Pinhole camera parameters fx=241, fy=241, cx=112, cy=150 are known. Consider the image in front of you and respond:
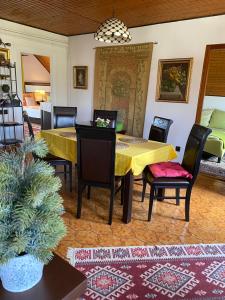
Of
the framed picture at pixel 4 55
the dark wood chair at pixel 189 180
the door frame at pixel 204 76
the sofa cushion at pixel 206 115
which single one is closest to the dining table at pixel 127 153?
the dark wood chair at pixel 189 180

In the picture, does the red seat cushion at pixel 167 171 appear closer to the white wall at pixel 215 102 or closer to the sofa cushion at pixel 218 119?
the sofa cushion at pixel 218 119

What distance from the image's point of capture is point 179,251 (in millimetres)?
2055

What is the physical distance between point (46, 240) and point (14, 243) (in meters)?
0.11

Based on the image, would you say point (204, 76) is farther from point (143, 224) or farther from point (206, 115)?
point (143, 224)

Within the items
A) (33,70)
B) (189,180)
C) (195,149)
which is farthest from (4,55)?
(33,70)

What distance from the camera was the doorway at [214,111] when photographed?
13.3 ft

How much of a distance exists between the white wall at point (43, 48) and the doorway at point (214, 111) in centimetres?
328

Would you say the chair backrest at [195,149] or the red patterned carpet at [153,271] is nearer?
the red patterned carpet at [153,271]

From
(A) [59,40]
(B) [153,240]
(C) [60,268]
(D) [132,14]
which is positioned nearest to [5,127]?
(A) [59,40]

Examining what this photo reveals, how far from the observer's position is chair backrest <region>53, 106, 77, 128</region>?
377 centimetres

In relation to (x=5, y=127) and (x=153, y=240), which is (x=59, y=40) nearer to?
(x=5, y=127)

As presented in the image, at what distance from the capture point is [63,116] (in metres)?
3.82

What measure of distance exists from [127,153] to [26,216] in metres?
1.68

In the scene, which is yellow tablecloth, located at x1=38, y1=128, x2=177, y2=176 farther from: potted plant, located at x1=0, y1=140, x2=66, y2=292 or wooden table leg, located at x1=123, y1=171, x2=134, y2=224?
potted plant, located at x1=0, y1=140, x2=66, y2=292
